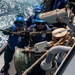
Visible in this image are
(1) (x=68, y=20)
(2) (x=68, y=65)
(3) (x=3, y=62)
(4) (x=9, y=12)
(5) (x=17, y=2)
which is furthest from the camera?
(5) (x=17, y=2)

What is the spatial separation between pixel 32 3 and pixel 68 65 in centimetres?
2114

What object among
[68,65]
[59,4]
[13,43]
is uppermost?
[68,65]

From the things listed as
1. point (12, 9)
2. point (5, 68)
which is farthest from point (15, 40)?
point (12, 9)

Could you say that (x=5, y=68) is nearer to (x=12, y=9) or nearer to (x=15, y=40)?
(x=15, y=40)

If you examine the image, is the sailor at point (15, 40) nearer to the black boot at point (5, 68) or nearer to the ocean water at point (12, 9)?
the black boot at point (5, 68)

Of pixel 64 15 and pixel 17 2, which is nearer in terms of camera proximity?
pixel 64 15

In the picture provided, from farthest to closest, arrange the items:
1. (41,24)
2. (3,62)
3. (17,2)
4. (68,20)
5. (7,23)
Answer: (17,2) → (7,23) → (3,62) → (41,24) → (68,20)

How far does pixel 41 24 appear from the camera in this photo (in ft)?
22.7

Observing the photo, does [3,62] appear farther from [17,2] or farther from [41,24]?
[17,2]

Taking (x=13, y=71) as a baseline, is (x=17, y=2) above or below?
below

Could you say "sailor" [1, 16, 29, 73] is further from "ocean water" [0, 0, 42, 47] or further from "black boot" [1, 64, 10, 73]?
"ocean water" [0, 0, 42, 47]

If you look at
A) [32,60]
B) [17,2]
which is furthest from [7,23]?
[32,60]

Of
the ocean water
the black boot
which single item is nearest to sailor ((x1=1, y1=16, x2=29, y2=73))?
the black boot

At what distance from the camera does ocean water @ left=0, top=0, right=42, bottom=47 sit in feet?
64.6
